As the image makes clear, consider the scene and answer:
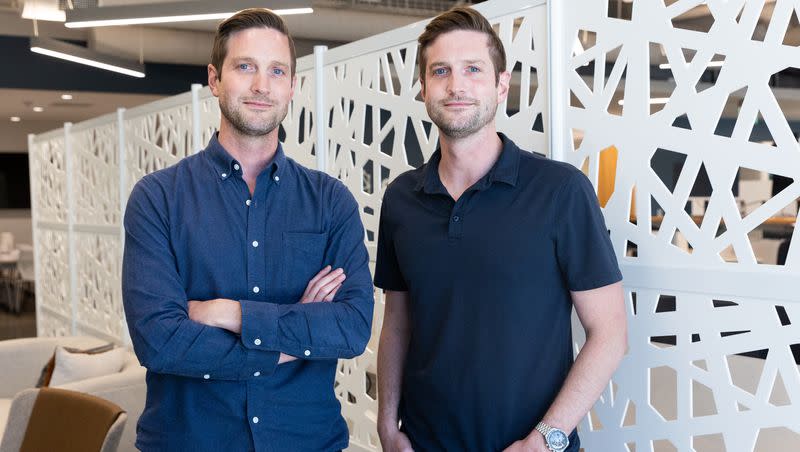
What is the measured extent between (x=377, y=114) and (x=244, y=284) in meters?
1.57

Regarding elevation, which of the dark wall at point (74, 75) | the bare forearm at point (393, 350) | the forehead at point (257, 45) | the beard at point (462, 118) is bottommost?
the bare forearm at point (393, 350)

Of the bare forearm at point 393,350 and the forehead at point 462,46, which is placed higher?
the forehead at point 462,46

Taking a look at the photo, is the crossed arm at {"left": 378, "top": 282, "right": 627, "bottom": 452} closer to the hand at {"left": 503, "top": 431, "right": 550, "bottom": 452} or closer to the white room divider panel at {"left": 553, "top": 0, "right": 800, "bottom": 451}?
the hand at {"left": 503, "top": 431, "right": 550, "bottom": 452}

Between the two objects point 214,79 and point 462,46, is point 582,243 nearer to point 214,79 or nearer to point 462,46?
point 462,46

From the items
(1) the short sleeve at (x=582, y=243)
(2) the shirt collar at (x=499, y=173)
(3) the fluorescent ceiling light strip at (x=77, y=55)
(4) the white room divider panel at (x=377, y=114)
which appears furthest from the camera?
(3) the fluorescent ceiling light strip at (x=77, y=55)

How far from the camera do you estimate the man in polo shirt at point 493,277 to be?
192cm

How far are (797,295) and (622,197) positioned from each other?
560mm

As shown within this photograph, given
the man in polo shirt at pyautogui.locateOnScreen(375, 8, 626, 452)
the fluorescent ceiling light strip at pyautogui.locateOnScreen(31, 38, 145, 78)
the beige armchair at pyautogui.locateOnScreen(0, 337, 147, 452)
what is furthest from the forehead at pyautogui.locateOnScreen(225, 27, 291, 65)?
the fluorescent ceiling light strip at pyautogui.locateOnScreen(31, 38, 145, 78)

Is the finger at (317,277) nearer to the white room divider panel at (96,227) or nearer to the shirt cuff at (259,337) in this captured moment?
the shirt cuff at (259,337)

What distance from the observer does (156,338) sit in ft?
6.34

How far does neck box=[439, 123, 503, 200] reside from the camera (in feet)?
6.74

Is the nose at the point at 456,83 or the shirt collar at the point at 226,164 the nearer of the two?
the nose at the point at 456,83

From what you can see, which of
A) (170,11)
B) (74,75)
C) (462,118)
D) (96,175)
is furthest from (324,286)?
(74,75)

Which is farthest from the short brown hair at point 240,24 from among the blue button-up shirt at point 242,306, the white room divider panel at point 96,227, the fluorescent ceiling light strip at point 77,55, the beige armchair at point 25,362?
the fluorescent ceiling light strip at point 77,55
